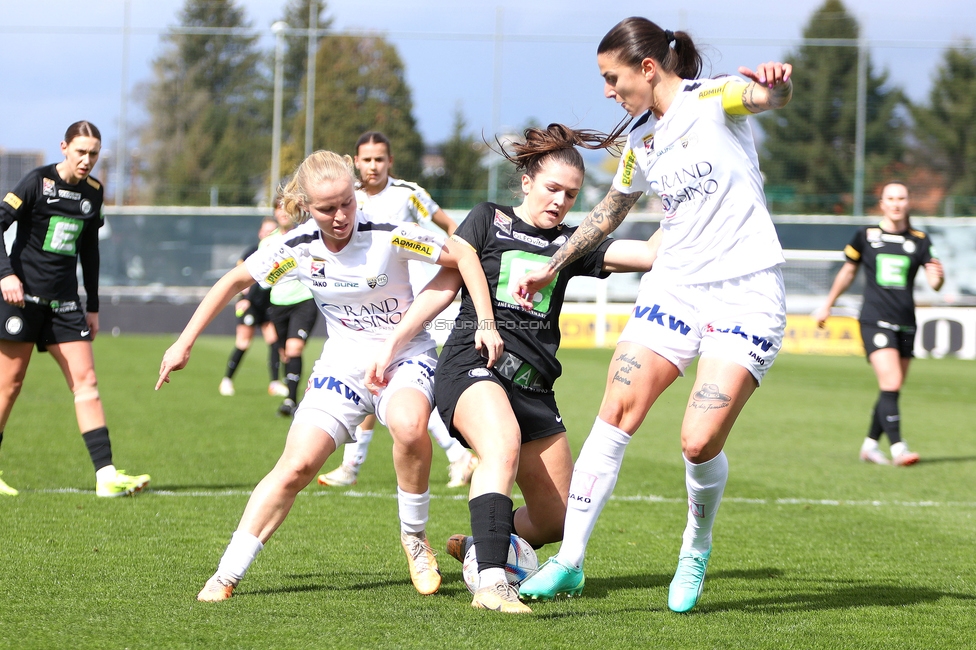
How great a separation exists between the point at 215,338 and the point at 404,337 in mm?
24560

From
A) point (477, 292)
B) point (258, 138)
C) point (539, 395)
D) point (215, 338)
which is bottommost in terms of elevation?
point (215, 338)

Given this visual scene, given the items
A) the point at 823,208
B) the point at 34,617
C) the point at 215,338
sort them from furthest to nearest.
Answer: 1. the point at 823,208
2. the point at 215,338
3. the point at 34,617

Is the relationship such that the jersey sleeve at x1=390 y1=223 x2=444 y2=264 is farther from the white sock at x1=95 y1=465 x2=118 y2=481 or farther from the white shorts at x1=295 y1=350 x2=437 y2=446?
the white sock at x1=95 y1=465 x2=118 y2=481

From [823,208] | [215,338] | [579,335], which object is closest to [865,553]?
[579,335]

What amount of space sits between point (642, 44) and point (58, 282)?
419 cm

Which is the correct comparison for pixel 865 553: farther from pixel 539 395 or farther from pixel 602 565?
pixel 539 395

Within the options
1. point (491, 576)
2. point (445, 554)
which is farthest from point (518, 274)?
point (445, 554)

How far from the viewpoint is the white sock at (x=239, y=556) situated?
12.9ft

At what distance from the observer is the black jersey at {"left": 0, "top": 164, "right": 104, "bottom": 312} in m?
6.32

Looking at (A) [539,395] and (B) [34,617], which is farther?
(A) [539,395]

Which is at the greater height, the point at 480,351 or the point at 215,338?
the point at 480,351

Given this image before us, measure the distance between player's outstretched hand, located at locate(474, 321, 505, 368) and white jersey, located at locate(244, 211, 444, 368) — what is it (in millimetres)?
374

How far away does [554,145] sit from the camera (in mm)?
4316

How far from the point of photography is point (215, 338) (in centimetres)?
2770
